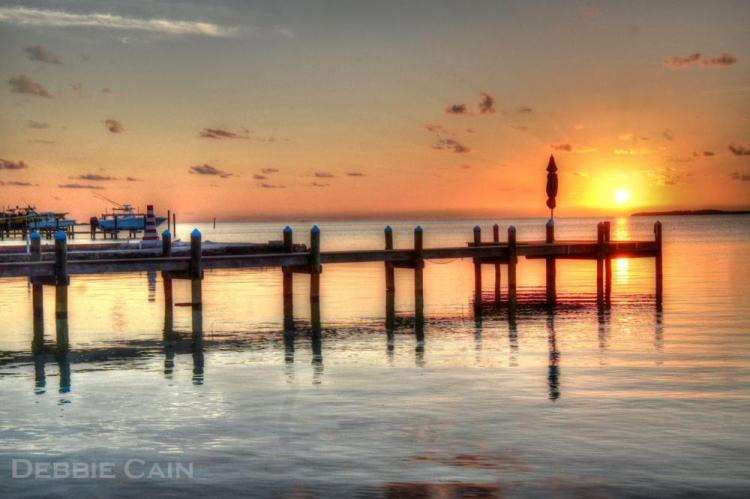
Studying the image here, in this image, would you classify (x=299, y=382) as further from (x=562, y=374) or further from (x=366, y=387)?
(x=562, y=374)

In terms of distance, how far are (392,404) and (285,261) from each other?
14634mm

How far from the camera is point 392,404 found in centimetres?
1457

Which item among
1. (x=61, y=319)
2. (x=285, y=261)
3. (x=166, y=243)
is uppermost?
(x=166, y=243)

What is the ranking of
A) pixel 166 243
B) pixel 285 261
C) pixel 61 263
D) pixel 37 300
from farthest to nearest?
pixel 166 243 → pixel 285 261 → pixel 37 300 → pixel 61 263

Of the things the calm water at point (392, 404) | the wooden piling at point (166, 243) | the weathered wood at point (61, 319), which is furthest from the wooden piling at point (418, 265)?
the weathered wood at point (61, 319)

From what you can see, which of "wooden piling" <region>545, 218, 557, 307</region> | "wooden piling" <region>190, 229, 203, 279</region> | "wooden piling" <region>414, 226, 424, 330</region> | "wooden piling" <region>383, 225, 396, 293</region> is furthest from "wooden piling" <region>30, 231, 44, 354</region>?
Answer: "wooden piling" <region>545, 218, 557, 307</region>

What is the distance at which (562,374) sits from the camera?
17172 millimetres

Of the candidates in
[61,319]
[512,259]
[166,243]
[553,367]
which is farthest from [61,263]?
[512,259]

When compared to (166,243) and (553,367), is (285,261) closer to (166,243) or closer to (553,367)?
(166,243)

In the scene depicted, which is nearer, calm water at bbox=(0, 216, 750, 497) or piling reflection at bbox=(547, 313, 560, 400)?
calm water at bbox=(0, 216, 750, 497)

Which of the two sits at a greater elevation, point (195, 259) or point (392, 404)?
point (195, 259)

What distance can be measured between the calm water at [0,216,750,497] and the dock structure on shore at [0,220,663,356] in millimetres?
1034

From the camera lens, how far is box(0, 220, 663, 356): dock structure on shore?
960 inches

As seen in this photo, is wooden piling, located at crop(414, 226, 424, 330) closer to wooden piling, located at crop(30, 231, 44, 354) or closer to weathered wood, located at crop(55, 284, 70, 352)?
weathered wood, located at crop(55, 284, 70, 352)
